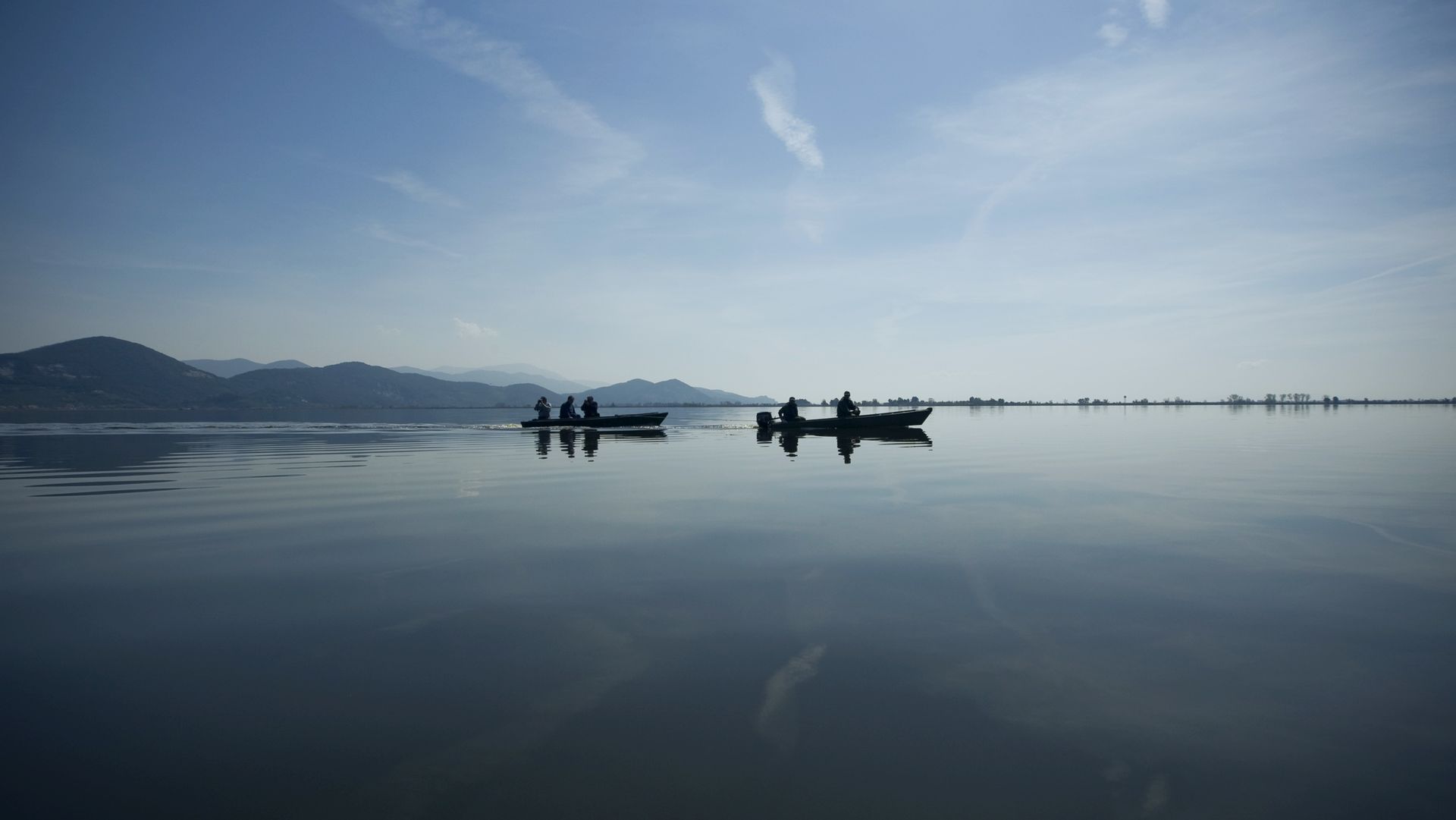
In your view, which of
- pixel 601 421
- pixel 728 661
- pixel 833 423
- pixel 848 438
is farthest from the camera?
pixel 601 421

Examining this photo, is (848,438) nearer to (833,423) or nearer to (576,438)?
(833,423)

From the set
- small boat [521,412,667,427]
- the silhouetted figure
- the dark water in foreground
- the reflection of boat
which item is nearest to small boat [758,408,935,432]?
the reflection of boat

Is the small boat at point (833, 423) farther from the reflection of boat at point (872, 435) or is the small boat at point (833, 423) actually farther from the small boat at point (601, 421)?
the small boat at point (601, 421)

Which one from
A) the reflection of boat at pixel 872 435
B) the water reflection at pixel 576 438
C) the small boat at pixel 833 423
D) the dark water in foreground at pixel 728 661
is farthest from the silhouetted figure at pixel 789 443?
the dark water in foreground at pixel 728 661

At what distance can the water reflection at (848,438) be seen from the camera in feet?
113

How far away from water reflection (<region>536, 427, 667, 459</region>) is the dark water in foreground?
17.2 m

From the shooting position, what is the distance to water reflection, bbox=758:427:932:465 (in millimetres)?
34406

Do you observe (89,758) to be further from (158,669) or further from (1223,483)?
(1223,483)

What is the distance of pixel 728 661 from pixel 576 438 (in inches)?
1599

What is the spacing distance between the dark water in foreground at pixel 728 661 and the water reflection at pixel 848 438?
1778 centimetres

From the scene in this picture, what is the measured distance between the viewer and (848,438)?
4278 cm

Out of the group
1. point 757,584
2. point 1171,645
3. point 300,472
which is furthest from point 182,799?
point 300,472

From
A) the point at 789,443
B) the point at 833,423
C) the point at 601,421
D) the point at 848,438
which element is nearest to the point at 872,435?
the point at 833,423

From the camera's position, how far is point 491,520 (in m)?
13.8
